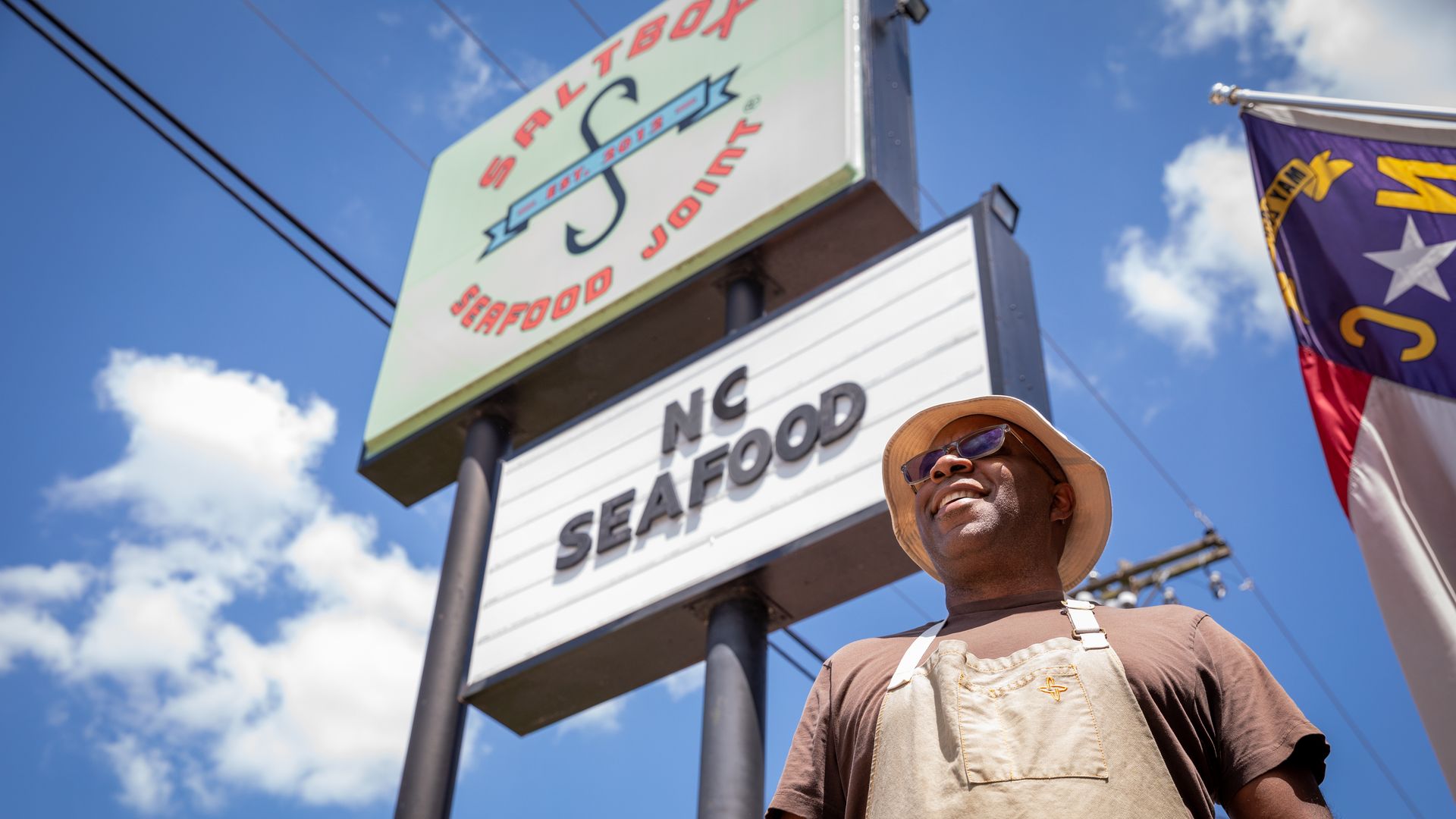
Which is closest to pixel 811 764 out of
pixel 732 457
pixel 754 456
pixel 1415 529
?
pixel 1415 529

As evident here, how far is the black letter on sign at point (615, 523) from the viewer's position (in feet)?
24.0

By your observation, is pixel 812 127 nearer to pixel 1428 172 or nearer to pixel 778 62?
pixel 778 62

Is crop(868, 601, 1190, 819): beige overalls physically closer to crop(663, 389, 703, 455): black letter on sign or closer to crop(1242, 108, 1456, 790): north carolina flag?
crop(1242, 108, 1456, 790): north carolina flag

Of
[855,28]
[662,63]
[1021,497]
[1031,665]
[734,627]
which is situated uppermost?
[662,63]

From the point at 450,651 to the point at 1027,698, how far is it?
19.7ft

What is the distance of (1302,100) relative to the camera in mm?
5855

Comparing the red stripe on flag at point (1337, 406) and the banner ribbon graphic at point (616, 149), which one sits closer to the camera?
the red stripe on flag at point (1337, 406)

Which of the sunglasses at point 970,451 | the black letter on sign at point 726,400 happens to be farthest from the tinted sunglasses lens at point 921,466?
the black letter on sign at point 726,400

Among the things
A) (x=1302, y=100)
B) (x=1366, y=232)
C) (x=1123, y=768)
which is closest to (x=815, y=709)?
(x=1123, y=768)

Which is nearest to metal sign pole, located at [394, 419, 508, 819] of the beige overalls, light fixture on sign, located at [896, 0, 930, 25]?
light fixture on sign, located at [896, 0, 930, 25]

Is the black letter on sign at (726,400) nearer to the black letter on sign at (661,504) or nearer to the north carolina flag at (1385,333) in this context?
the black letter on sign at (661,504)

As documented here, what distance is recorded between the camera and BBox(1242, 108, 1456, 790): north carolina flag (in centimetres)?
433

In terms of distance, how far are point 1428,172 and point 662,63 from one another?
595 cm

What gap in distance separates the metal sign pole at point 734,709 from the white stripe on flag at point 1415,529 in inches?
107
